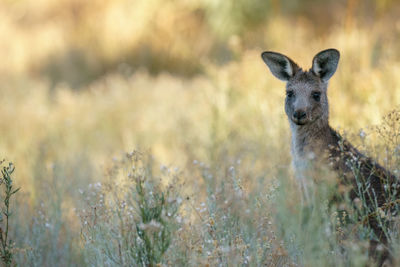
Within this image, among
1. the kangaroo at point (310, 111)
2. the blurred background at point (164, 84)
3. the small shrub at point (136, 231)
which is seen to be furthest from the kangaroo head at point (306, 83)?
the small shrub at point (136, 231)

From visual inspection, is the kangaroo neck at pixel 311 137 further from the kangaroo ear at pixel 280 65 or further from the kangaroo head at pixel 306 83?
the kangaroo ear at pixel 280 65

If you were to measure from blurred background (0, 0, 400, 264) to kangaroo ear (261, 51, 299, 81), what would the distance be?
0.34 meters

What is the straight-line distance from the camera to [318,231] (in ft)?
9.43

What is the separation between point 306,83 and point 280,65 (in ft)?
0.89

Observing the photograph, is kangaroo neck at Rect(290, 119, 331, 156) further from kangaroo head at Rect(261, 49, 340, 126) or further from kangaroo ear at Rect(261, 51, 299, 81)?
kangaroo ear at Rect(261, 51, 299, 81)

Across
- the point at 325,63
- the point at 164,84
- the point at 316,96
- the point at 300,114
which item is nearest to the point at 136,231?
the point at 300,114

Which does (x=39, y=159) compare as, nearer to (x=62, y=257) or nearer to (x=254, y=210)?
(x=62, y=257)

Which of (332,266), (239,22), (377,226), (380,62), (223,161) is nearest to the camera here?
(332,266)

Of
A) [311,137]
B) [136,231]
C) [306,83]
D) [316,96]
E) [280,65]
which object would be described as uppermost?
[280,65]

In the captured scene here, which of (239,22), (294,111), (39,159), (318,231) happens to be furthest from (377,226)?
(239,22)

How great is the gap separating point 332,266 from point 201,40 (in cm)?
994

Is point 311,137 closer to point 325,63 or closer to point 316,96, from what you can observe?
point 316,96

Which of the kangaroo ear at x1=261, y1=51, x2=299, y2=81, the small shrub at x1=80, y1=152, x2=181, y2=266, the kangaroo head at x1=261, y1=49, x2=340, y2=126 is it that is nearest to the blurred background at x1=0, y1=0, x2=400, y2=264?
the kangaroo head at x1=261, y1=49, x2=340, y2=126

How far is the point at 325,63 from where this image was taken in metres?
4.23
